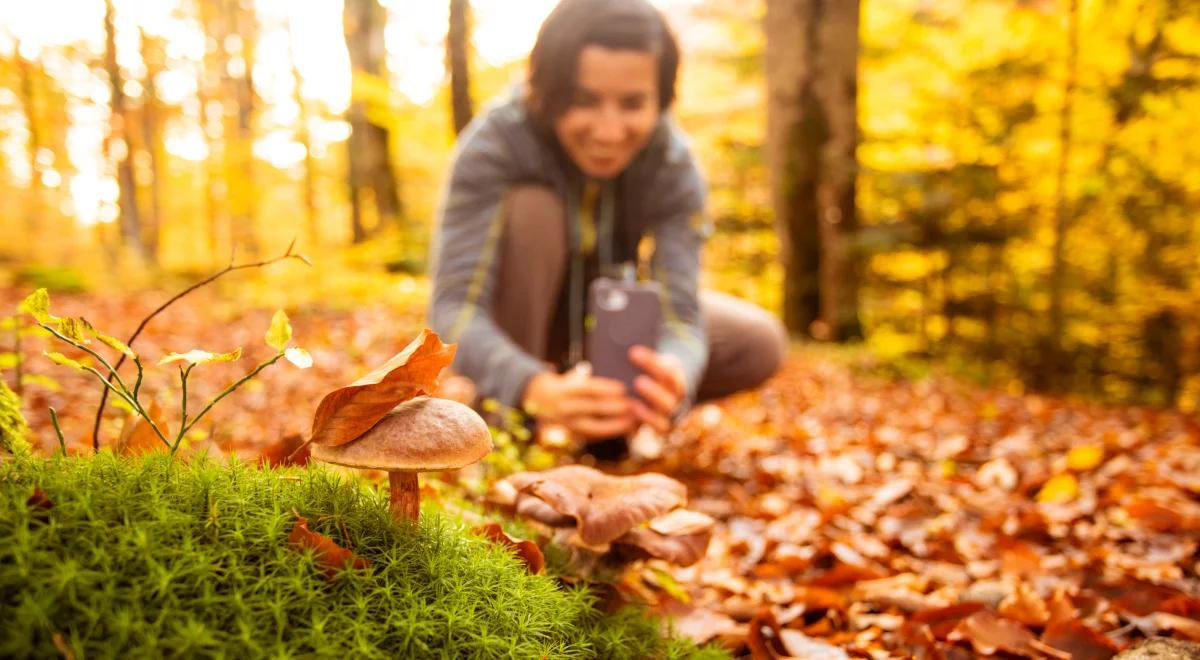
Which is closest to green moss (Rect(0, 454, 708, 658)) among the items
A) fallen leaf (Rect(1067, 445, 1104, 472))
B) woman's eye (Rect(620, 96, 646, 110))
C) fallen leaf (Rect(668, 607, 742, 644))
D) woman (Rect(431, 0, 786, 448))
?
fallen leaf (Rect(668, 607, 742, 644))

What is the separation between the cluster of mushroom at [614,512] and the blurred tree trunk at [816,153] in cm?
605

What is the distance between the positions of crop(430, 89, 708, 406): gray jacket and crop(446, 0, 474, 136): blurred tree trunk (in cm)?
676

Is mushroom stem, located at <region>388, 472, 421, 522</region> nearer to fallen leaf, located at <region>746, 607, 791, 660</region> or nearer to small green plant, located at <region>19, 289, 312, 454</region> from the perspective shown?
small green plant, located at <region>19, 289, 312, 454</region>

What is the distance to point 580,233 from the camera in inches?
148

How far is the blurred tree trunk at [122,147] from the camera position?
14.1 meters

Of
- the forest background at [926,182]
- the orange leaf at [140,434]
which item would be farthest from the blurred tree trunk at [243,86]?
the orange leaf at [140,434]

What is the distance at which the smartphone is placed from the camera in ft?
8.79

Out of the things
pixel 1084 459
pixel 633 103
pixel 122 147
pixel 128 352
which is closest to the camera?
pixel 128 352

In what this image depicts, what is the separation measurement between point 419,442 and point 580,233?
285 centimetres

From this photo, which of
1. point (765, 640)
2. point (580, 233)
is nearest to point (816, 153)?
point (580, 233)

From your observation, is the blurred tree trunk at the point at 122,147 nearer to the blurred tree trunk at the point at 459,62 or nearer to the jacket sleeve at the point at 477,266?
the blurred tree trunk at the point at 459,62

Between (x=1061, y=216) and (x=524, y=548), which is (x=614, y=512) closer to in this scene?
(x=524, y=548)

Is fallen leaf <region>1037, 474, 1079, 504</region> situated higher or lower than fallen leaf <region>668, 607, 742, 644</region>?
lower

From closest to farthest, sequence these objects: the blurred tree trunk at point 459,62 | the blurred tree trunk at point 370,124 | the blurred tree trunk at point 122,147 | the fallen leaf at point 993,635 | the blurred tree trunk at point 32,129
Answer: the fallen leaf at point 993,635 < the blurred tree trunk at point 459,62 < the blurred tree trunk at point 370,124 < the blurred tree trunk at point 122,147 < the blurred tree trunk at point 32,129
